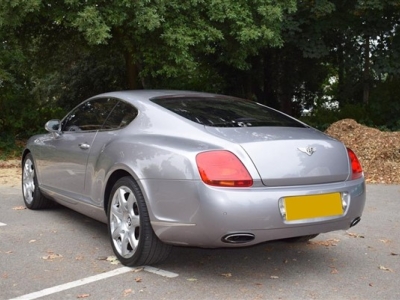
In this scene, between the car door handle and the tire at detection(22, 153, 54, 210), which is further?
the tire at detection(22, 153, 54, 210)

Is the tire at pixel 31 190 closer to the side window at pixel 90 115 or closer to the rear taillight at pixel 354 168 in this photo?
the side window at pixel 90 115

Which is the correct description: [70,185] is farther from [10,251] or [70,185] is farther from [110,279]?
[110,279]

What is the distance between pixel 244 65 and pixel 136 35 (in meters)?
3.29

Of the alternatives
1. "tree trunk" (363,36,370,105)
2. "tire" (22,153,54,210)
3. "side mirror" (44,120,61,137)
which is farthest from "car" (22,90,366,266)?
"tree trunk" (363,36,370,105)

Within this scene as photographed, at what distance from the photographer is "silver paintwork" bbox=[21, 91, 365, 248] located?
376 centimetres

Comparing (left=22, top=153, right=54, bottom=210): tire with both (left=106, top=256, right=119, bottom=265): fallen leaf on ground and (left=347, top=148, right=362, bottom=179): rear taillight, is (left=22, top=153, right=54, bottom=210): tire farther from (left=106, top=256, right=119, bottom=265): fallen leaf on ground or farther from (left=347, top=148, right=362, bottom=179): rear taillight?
(left=347, top=148, right=362, bottom=179): rear taillight

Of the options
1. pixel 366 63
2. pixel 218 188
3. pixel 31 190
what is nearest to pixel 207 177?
pixel 218 188

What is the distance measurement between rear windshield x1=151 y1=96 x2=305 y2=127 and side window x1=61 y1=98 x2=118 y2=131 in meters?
0.58

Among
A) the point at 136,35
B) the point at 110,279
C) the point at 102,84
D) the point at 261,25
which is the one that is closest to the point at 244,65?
the point at 261,25

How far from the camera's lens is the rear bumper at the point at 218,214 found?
373 cm

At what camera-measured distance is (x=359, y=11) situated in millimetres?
16031

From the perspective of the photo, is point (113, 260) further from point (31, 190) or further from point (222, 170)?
point (31, 190)

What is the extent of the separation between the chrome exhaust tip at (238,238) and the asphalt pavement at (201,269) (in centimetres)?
38

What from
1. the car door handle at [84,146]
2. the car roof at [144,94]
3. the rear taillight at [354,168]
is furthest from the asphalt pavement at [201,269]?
the car roof at [144,94]
